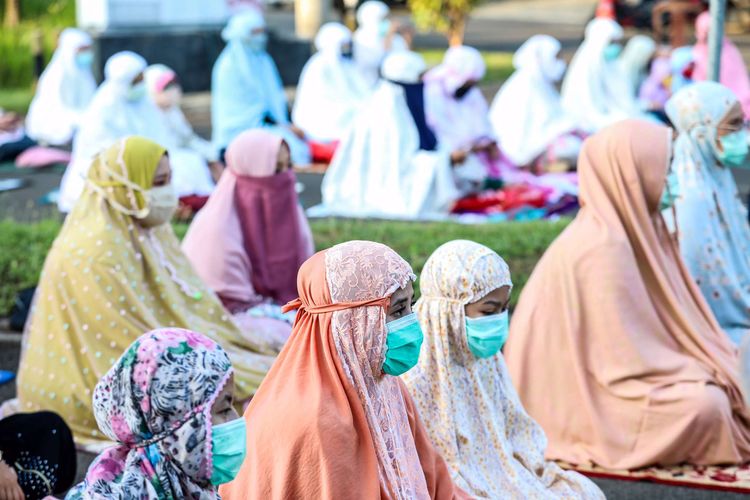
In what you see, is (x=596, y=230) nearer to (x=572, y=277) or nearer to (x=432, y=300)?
(x=572, y=277)

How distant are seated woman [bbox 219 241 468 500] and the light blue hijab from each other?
2450 millimetres

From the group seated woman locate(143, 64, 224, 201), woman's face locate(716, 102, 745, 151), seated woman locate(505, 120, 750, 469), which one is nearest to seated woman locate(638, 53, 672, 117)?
seated woman locate(143, 64, 224, 201)

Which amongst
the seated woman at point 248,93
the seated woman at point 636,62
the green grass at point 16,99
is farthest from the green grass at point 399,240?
the green grass at point 16,99

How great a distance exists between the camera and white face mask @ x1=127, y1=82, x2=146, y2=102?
951 centimetres

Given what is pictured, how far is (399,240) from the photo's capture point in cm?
733

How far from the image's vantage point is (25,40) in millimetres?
16609

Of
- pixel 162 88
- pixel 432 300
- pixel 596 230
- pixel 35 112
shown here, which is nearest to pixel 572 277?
pixel 596 230

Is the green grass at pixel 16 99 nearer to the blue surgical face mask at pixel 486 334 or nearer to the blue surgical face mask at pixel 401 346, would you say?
the blue surgical face mask at pixel 486 334

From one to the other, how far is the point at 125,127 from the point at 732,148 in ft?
16.3

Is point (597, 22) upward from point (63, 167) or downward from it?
upward

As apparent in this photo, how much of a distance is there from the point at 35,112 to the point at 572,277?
8.71 meters

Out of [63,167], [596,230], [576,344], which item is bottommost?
[63,167]

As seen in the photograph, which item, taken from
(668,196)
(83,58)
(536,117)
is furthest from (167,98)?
(668,196)

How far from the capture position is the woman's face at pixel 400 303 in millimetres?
3281
